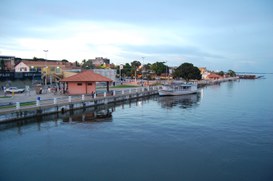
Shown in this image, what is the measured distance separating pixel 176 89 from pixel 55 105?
40742 millimetres

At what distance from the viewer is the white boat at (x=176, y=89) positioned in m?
64.4

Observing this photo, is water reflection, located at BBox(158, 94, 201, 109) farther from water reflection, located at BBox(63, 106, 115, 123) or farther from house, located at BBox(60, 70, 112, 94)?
house, located at BBox(60, 70, 112, 94)

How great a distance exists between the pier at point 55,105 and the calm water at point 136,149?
137cm

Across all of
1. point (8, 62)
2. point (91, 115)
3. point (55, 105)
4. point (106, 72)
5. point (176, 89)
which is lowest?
point (91, 115)

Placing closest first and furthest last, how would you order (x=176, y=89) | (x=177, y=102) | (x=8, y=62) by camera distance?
(x=177, y=102)
(x=176, y=89)
(x=8, y=62)

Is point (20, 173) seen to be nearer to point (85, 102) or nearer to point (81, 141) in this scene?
point (81, 141)

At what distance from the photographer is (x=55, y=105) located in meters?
34.6

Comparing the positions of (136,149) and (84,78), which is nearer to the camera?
(136,149)

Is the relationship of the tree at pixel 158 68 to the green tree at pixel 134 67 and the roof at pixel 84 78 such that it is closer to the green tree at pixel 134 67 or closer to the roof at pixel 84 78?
the green tree at pixel 134 67

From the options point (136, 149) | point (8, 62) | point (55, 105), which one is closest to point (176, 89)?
point (55, 105)

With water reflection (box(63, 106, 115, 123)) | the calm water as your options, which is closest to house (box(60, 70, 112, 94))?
water reflection (box(63, 106, 115, 123))

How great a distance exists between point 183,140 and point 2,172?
53.4ft

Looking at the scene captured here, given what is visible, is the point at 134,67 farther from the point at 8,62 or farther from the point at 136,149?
the point at 136,149

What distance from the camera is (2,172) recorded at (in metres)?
16.4
